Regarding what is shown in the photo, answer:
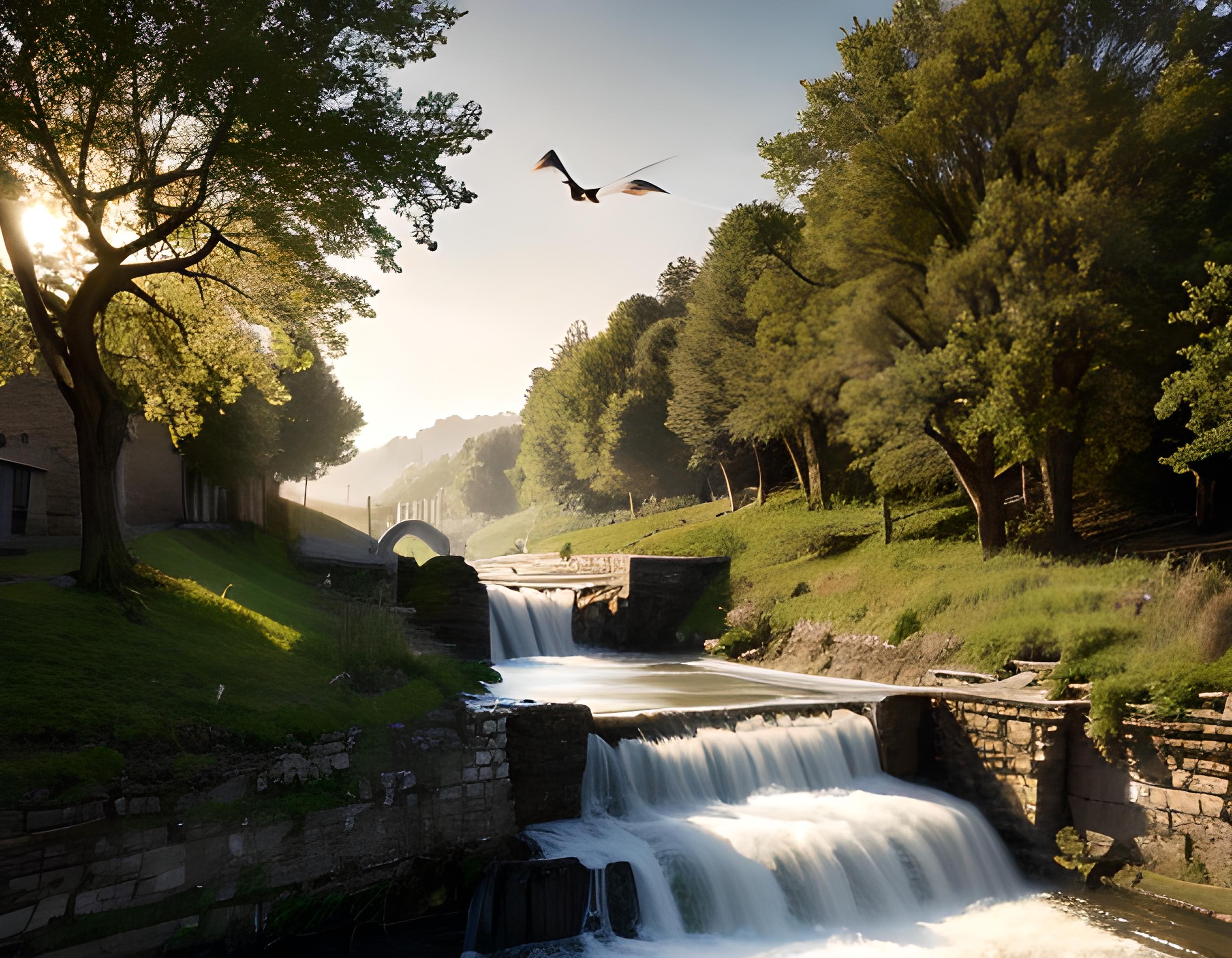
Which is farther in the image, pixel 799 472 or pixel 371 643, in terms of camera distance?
pixel 799 472

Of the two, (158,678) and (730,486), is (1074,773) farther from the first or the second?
(730,486)

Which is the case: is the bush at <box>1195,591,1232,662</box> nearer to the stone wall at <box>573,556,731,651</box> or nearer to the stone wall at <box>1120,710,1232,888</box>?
the stone wall at <box>1120,710,1232,888</box>

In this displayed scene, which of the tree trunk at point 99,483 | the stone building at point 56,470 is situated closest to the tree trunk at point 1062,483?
the tree trunk at point 99,483

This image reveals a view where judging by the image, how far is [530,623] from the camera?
982 inches

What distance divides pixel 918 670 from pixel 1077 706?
4.64 meters

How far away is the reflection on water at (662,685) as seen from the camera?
580 inches

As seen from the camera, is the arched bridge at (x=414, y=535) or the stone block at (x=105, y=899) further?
the arched bridge at (x=414, y=535)

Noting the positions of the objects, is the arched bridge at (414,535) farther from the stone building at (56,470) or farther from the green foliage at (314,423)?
the stone building at (56,470)

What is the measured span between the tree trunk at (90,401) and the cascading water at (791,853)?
745 centimetres

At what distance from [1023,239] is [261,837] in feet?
56.7

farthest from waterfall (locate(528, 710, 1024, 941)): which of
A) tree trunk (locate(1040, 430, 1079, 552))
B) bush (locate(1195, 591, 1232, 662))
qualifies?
tree trunk (locate(1040, 430, 1079, 552))

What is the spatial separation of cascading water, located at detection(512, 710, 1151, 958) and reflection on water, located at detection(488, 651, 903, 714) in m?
1.08

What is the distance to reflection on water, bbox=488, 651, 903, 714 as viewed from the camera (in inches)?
580

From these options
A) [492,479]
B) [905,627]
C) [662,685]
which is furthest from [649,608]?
[492,479]
